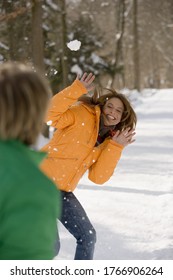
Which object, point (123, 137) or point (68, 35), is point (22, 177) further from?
point (68, 35)

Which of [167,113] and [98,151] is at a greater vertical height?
[98,151]

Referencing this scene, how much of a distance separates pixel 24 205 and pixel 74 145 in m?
2.24

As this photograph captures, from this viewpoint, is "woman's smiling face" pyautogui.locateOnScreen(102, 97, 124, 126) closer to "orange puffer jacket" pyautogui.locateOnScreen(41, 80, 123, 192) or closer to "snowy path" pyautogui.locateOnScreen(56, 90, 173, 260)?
"orange puffer jacket" pyautogui.locateOnScreen(41, 80, 123, 192)

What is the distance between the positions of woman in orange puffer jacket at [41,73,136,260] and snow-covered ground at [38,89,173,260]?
4.54ft

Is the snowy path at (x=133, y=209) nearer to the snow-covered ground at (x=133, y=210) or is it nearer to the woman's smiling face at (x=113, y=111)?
the snow-covered ground at (x=133, y=210)

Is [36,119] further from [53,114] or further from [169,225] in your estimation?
[169,225]

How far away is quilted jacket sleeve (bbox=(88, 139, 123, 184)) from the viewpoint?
415 cm

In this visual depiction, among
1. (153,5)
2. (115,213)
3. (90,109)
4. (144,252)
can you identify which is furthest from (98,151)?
(153,5)

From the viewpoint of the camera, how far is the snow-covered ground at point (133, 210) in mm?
5523

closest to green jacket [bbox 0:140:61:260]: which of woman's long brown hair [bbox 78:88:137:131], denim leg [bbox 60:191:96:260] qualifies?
denim leg [bbox 60:191:96:260]

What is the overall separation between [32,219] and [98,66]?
69.7ft

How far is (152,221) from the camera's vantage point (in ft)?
21.2

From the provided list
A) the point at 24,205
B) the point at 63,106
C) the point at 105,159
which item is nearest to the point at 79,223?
the point at 105,159

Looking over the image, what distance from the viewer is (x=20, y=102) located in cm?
180
